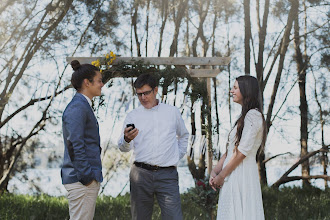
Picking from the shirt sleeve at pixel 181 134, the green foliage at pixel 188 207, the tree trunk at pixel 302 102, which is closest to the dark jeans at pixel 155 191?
the shirt sleeve at pixel 181 134

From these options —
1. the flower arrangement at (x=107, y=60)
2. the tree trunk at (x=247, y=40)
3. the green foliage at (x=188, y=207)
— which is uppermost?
the tree trunk at (x=247, y=40)

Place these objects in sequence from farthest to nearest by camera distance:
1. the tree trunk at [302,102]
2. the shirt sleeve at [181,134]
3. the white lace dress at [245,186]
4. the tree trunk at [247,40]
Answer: the tree trunk at [302,102] → the tree trunk at [247,40] → the shirt sleeve at [181,134] → the white lace dress at [245,186]

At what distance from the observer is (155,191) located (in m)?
2.81

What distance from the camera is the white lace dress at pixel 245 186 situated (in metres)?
2.35

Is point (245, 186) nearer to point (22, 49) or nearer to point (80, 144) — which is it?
point (80, 144)

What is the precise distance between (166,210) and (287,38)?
606 centimetres

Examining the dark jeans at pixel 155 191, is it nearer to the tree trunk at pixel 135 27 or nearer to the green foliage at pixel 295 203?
the green foliage at pixel 295 203

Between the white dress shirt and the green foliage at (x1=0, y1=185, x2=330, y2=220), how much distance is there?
196cm

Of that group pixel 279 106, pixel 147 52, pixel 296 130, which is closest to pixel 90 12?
pixel 147 52

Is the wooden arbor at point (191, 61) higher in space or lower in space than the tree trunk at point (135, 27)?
lower

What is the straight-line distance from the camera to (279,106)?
9.02m

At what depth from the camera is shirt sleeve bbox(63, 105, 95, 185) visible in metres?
2.19

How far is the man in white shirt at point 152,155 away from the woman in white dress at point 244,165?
0.44m

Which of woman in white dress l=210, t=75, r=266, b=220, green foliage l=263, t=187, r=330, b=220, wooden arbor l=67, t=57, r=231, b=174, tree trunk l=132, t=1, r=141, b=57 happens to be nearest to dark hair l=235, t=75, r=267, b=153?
woman in white dress l=210, t=75, r=266, b=220
